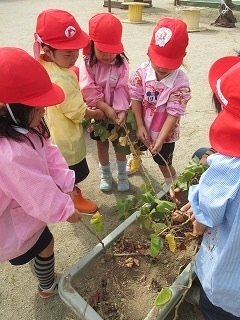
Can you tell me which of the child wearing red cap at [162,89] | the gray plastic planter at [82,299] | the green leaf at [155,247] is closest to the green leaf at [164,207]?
the green leaf at [155,247]

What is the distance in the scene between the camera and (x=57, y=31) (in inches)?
73.4

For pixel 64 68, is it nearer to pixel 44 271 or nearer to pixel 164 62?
pixel 164 62

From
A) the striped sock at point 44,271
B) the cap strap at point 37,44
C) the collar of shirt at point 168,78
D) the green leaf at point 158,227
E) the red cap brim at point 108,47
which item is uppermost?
the cap strap at point 37,44

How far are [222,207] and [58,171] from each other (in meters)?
0.82

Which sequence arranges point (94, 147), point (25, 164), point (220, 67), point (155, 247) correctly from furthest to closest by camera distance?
point (94, 147), point (155, 247), point (220, 67), point (25, 164)

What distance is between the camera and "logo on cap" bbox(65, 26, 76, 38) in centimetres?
189

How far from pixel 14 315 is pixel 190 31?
24.4 ft

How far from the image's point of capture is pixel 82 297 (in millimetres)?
1515

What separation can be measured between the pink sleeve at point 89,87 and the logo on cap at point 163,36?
1.77 feet

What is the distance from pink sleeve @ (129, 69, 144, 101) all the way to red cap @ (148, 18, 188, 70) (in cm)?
24

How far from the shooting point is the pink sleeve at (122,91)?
90.7 inches

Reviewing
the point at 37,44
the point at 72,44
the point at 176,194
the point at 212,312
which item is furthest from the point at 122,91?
the point at 212,312

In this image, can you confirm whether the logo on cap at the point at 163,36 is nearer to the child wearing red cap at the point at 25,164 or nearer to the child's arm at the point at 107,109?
the child's arm at the point at 107,109

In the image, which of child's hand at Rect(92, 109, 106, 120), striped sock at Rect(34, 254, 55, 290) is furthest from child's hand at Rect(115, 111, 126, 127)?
striped sock at Rect(34, 254, 55, 290)
